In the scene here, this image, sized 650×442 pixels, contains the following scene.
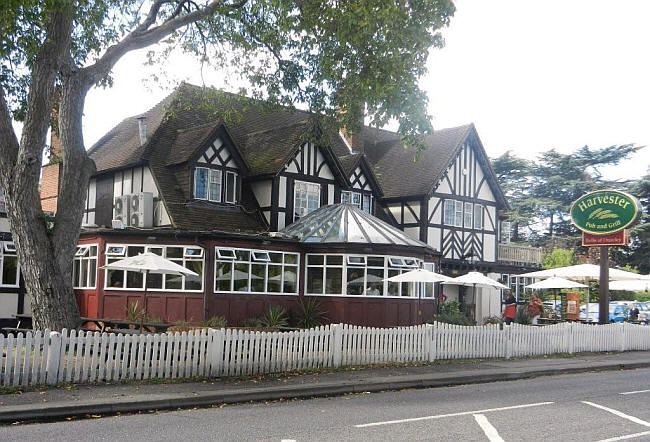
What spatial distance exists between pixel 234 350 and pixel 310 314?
427 inches

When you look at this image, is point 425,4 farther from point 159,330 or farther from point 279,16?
point 159,330

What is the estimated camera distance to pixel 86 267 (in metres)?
24.1

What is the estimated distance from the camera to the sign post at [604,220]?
936 inches

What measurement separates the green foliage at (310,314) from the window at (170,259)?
12.5 ft

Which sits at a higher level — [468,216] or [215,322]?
[468,216]

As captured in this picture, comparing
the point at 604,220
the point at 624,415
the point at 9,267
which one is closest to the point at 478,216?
the point at 604,220

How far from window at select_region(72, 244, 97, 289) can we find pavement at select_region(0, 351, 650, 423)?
11681 mm

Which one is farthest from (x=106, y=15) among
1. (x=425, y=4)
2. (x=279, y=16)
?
(x=425, y=4)

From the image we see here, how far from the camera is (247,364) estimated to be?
46.2 ft

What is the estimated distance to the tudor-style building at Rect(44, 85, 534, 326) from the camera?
23.0 metres

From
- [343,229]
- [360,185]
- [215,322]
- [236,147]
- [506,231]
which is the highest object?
[236,147]

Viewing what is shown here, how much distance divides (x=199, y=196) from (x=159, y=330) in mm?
6777

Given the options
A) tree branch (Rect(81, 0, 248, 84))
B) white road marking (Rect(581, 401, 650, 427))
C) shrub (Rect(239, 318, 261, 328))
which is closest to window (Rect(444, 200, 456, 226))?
shrub (Rect(239, 318, 261, 328))

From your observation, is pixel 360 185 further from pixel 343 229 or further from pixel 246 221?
pixel 246 221
